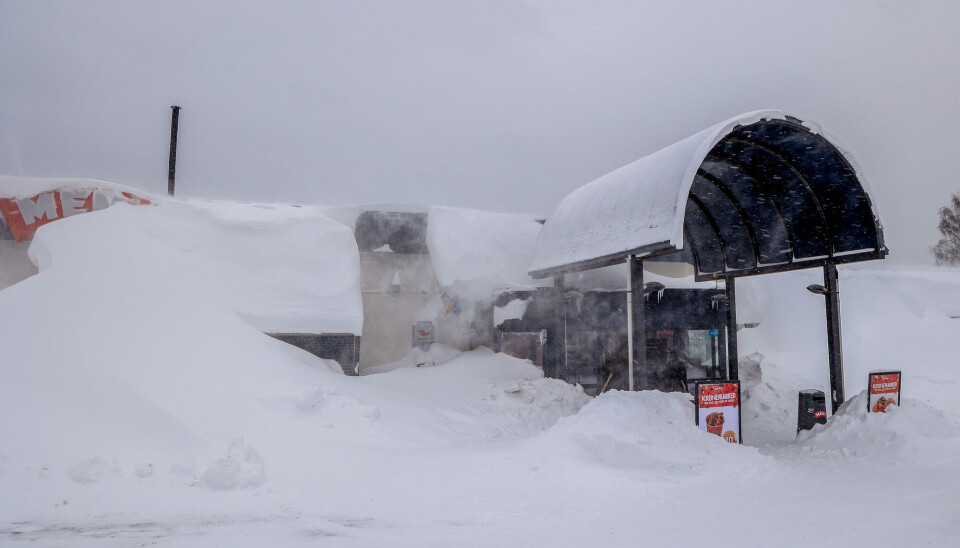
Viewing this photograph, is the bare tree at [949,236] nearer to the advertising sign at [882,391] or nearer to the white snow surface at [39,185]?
the advertising sign at [882,391]

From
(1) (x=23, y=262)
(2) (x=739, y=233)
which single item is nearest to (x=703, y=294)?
(2) (x=739, y=233)

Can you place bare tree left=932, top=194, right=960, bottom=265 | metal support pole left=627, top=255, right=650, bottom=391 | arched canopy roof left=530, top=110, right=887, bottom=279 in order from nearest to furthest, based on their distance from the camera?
arched canopy roof left=530, top=110, right=887, bottom=279 → metal support pole left=627, top=255, right=650, bottom=391 → bare tree left=932, top=194, right=960, bottom=265

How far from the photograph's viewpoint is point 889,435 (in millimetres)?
8320

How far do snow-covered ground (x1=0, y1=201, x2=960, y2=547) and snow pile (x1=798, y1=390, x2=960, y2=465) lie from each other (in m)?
0.04

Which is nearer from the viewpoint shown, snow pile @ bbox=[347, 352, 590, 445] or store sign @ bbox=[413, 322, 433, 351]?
snow pile @ bbox=[347, 352, 590, 445]

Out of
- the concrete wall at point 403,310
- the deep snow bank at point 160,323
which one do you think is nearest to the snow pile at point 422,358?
the concrete wall at point 403,310

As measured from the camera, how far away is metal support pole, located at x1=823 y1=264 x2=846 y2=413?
10703mm

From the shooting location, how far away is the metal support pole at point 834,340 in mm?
10703

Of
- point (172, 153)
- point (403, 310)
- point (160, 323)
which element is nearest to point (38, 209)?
point (160, 323)

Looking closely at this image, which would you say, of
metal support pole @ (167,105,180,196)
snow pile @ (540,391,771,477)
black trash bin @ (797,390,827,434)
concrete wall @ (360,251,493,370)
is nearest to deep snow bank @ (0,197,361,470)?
concrete wall @ (360,251,493,370)

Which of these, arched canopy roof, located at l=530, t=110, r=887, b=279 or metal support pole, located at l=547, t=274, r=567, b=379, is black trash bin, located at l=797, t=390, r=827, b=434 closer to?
arched canopy roof, located at l=530, t=110, r=887, b=279

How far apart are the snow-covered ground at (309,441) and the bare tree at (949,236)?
94.5 feet

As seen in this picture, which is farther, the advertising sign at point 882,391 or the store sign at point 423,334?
the store sign at point 423,334

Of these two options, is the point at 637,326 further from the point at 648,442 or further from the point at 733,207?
the point at 733,207
